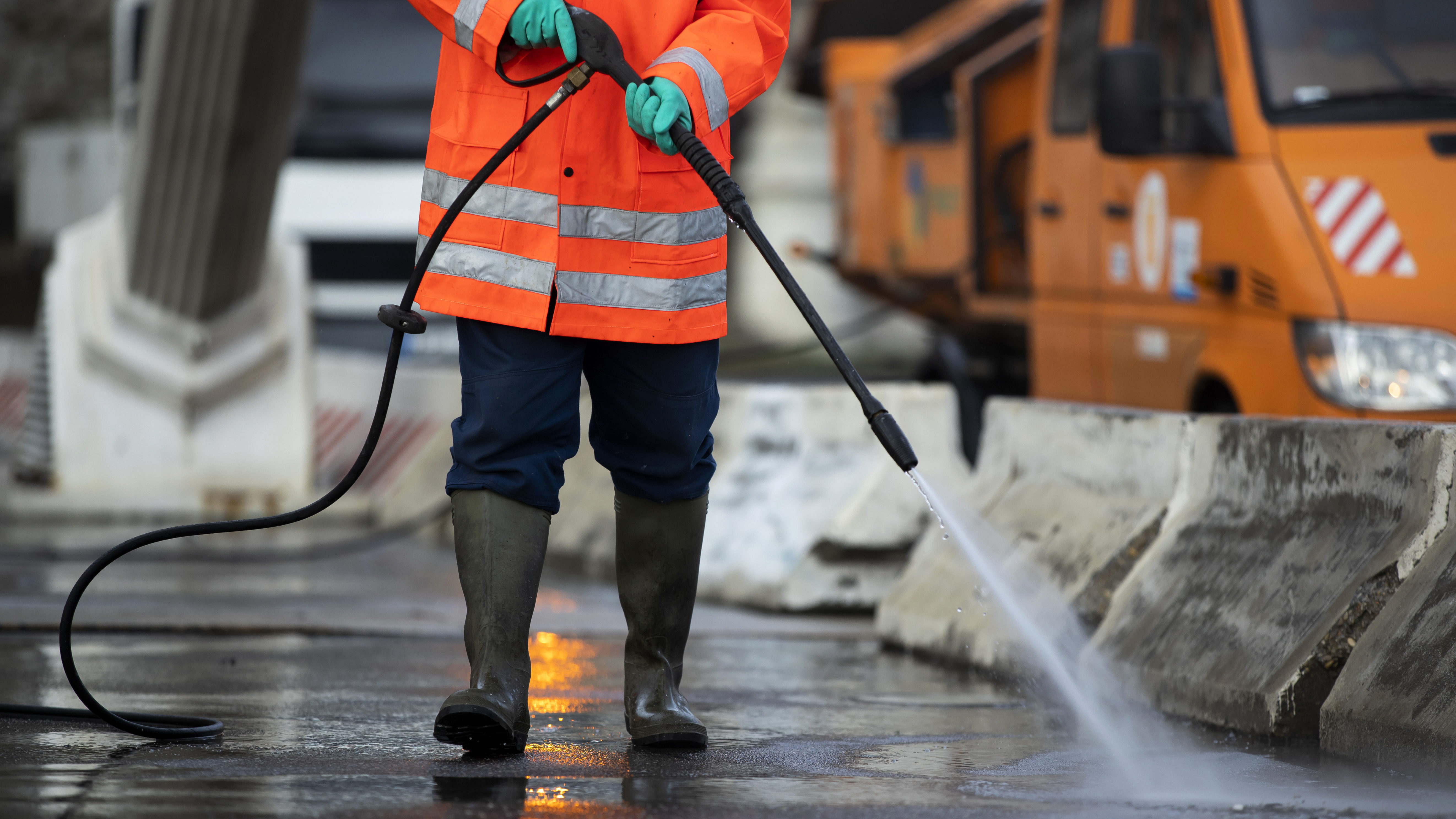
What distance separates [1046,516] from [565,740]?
2.11 m

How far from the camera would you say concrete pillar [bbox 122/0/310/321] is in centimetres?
934

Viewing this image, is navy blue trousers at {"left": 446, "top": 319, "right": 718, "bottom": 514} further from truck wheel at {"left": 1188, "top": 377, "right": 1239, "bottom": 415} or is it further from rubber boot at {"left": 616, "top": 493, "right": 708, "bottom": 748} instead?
truck wheel at {"left": 1188, "top": 377, "right": 1239, "bottom": 415}

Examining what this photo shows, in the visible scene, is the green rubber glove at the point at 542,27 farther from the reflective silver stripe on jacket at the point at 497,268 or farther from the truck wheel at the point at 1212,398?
the truck wheel at the point at 1212,398

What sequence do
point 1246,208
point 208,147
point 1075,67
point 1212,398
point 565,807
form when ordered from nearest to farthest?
point 565,807, point 1246,208, point 1212,398, point 1075,67, point 208,147

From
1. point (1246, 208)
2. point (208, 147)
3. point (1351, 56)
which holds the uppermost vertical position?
point (1351, 56)

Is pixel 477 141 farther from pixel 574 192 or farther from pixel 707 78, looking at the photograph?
pixel 707 78

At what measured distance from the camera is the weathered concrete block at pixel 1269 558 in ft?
12.6

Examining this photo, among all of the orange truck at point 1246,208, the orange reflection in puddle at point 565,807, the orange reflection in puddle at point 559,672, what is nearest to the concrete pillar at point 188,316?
the orange truck at point 1246,208

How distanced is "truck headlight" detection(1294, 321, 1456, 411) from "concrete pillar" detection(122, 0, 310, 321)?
553 centimetres

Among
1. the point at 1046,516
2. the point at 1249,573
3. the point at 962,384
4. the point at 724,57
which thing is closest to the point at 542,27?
the point at 724,57

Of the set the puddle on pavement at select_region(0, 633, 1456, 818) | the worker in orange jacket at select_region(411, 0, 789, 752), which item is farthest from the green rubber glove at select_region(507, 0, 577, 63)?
the puddle on pavement at select_region(0, 633, 1456, 818)

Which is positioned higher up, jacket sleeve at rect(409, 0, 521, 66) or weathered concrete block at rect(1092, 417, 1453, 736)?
jacket sleeve at rect(409, 0, 521, 66)

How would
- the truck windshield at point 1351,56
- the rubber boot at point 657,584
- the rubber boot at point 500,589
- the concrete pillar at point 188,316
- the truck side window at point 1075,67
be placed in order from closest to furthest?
1. the rubber boot at point 500,589
2. the rubber boot at point 657,584
3. the truck windshield at point 1351,56
4. the truck side window at point 1075,67
5. the concrete pillar at point 188,316

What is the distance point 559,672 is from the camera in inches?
188
